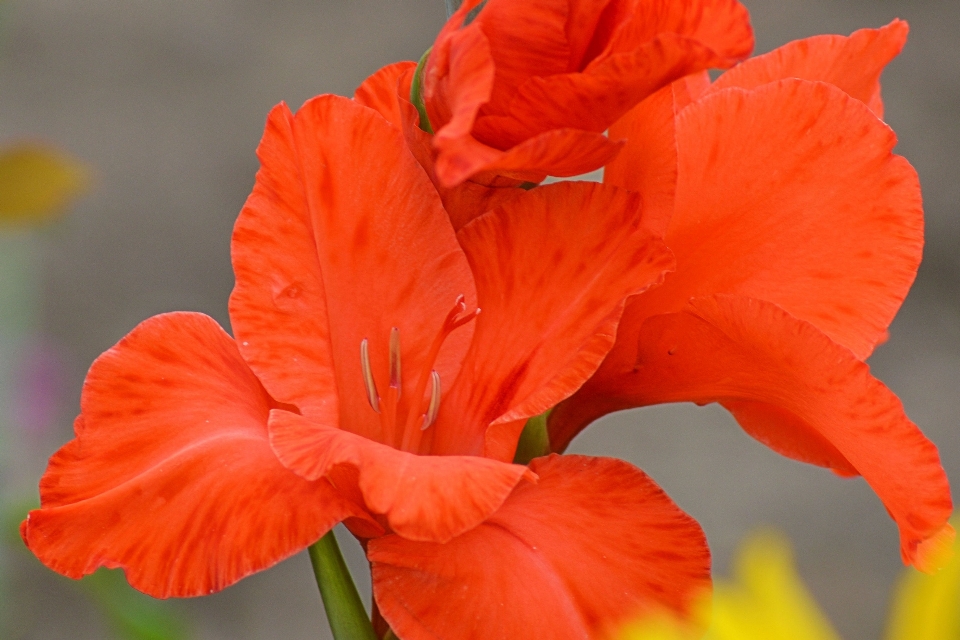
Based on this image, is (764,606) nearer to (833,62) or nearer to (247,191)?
(833,62)

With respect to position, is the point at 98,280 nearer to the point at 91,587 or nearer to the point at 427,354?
the point at 91,587

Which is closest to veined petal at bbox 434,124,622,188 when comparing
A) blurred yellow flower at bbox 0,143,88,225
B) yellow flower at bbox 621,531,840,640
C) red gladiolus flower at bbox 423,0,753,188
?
red gladiolus flower at bbox 423,0,753,188

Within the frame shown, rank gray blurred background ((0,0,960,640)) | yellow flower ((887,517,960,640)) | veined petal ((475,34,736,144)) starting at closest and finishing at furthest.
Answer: yellow flower ((887,517,960,640))
veined petal ((475,34,736,144))
gray blurred background ((0,0,960,640))

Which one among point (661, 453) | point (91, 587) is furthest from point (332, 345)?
point (661, 453)

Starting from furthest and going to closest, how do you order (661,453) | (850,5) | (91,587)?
(850,5), (661,453), (91,587)

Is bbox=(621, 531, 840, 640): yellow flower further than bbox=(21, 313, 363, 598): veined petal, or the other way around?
bbox=(21, 313, 363, 598): veined petal

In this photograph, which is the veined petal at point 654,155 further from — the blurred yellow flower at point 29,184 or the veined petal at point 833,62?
the blurred yellow flower at point 29,184

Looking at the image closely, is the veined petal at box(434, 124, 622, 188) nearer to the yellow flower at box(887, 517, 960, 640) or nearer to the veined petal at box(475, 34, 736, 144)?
the veined petal at box(475, 34, 736, 144)
